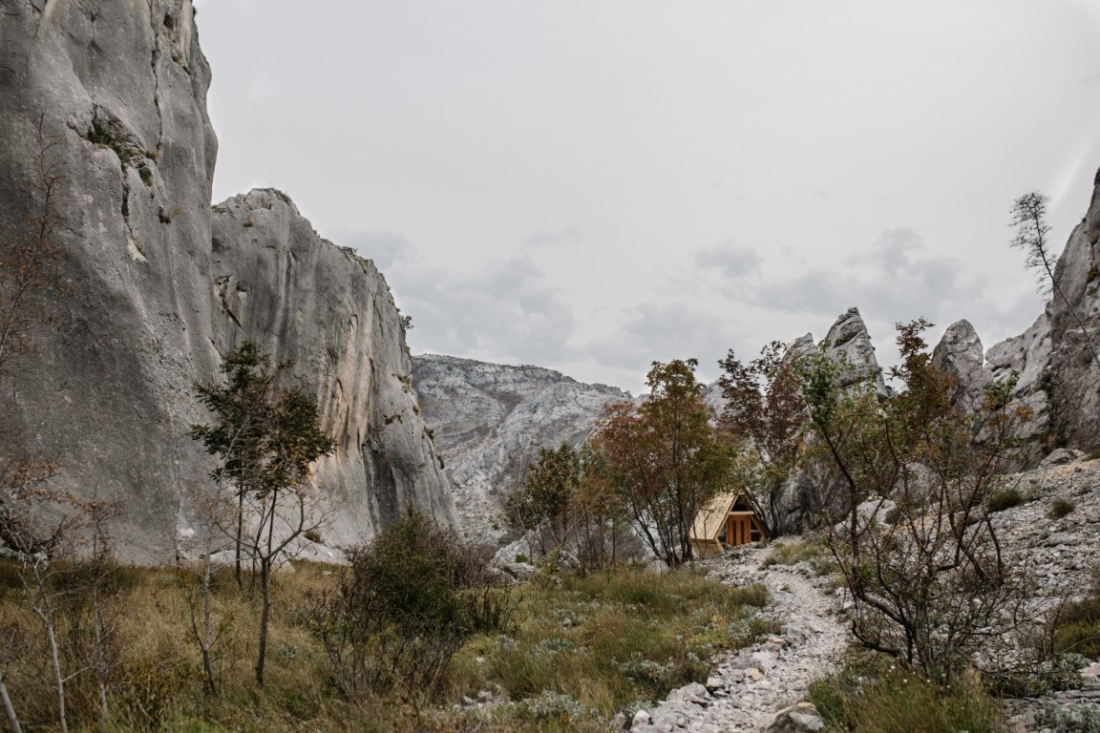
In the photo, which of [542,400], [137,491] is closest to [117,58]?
[137,491]

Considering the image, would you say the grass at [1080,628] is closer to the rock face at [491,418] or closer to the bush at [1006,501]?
the bush at [1006,501]

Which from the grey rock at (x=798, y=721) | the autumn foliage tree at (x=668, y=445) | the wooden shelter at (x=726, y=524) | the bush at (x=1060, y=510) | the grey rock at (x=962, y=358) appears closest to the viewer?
the grey rock at (x=798, y=721)

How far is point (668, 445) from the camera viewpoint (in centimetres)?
2675

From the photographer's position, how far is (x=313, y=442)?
1496 cm

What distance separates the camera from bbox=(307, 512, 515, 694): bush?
281 inches

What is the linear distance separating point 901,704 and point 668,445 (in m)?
21.5

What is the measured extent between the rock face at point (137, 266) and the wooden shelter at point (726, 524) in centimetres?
2320

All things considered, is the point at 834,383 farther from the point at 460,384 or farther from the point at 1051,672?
the point at 460,384

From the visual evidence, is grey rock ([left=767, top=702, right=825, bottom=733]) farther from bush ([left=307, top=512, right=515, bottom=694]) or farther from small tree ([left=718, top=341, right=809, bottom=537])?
small tree ([left=718, top=341, right=809, bottom=537])

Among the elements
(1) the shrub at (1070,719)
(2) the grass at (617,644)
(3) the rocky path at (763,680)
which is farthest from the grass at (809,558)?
(1) the shrub at (1070,719)

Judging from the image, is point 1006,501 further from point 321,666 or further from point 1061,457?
point 321,666

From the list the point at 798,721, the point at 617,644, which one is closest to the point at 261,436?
the point at 617,644

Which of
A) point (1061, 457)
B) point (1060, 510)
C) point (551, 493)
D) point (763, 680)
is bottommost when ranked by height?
point (763, 680)

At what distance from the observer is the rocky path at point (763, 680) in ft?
22.0
